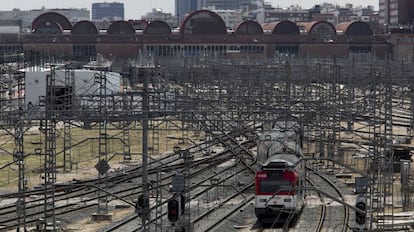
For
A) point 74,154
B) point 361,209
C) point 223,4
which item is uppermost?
point 223,4

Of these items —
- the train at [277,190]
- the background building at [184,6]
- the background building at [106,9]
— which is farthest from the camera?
the background building at [106,9]

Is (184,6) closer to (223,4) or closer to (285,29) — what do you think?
(223,4)

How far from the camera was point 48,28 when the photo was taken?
62.1 meters

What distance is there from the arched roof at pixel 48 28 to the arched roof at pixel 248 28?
10.7 m

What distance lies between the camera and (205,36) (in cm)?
6206

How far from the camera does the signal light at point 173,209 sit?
12.5 meters

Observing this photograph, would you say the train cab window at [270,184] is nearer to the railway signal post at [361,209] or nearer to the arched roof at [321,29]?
the railway signal post at [361,209]

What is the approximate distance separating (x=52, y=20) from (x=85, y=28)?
10.8 ft

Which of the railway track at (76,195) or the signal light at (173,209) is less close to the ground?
the signal light at (173,209)

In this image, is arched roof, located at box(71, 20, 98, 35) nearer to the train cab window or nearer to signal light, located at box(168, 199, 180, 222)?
the train cab window

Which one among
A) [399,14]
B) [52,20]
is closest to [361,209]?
[52,20]

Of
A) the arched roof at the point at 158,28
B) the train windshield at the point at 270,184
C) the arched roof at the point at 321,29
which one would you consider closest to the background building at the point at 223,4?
the arched roof at the point at 321,29

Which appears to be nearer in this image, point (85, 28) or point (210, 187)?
point (210, 187)

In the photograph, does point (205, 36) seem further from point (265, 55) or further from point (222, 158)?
point (222, 158)
